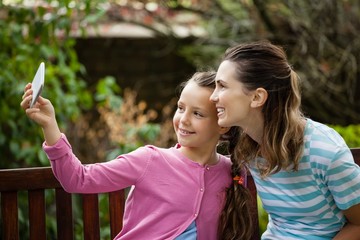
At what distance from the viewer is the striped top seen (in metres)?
2.11

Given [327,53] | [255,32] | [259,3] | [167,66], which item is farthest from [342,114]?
[167,66]

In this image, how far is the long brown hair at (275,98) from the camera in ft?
7.07

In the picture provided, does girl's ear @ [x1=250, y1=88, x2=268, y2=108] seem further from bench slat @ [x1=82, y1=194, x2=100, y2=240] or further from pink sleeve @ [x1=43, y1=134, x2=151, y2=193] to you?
bench slat @ [x1=82, y1=194, x2=100, y2=240]

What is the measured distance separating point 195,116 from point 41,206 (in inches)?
28.8

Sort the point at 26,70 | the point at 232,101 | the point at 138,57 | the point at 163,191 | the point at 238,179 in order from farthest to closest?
1. the point at 138,57
2. the point at 26,70
3. the point at 238,179
4. the point at 163,191
5. the point at 232,101

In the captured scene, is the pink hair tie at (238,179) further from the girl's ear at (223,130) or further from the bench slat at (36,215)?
the bench slat at (36,215)

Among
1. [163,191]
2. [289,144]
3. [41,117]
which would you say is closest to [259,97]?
[289,144]

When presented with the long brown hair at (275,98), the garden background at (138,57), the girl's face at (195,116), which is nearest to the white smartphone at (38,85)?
the girl's face at (195,116)

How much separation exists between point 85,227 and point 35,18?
Result: 1.62 m

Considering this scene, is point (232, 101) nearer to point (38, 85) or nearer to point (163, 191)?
point (163, 191)

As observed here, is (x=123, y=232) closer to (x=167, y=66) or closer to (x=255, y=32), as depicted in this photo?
(x=255, y=32)

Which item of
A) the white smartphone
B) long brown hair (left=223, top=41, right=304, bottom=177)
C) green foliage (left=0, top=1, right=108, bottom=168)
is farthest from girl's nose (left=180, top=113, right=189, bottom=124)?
green foliage (left=0, top=1, right=108, bottom=168)

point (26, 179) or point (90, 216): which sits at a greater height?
point (26, 179)

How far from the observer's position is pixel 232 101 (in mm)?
2145
